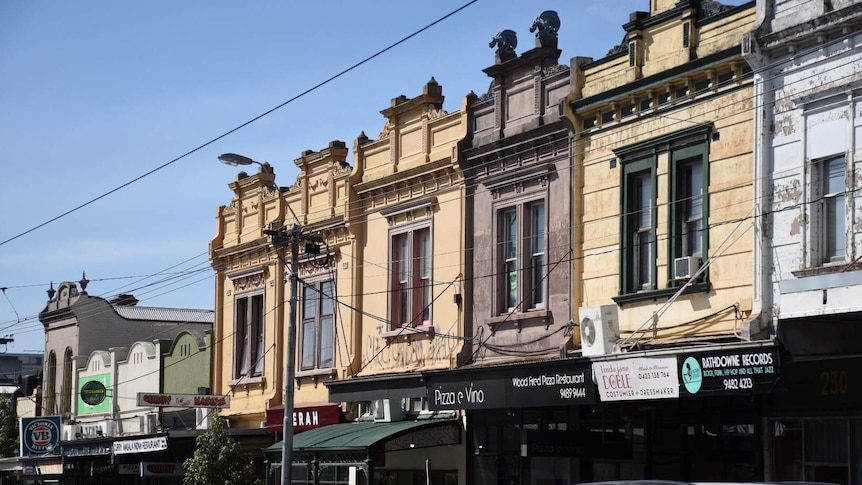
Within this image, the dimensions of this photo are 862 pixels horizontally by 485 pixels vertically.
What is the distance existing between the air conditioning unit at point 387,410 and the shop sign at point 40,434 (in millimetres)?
18373

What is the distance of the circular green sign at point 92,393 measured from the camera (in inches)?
1646

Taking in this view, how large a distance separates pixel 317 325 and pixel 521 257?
25.4 feet

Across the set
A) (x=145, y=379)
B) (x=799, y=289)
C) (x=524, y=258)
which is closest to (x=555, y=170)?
(x=524, y=258)

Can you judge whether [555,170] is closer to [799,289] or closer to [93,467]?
[799,289]

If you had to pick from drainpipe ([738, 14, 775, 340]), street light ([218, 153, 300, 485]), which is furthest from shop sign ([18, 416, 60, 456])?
drainpipe ([738, 14, 775, 340])

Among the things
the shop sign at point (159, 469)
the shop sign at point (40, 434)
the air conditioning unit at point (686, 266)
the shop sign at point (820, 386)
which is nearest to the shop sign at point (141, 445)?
the shop sign at point (159, 469)

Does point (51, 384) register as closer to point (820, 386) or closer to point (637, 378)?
point (637, 378)

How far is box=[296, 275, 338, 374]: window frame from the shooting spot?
102 ft

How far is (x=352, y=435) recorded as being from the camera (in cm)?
2753

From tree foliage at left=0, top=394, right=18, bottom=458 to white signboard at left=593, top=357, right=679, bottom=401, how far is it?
114 ft

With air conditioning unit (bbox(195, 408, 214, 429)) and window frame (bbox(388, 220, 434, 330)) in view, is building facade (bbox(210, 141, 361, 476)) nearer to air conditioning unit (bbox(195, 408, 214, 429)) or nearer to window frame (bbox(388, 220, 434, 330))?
air conditioning unit (bbox(195, 408, 214, 429))

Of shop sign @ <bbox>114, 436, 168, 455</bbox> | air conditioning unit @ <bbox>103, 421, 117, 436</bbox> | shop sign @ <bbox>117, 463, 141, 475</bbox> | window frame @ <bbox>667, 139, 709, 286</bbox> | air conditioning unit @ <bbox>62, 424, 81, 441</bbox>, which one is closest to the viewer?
window frame @ <bbox>667, 139, 709, 286</bbox>

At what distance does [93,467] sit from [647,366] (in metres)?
24.8

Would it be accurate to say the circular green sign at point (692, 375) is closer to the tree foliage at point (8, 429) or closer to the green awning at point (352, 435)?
the green awning at point (352, 435)
